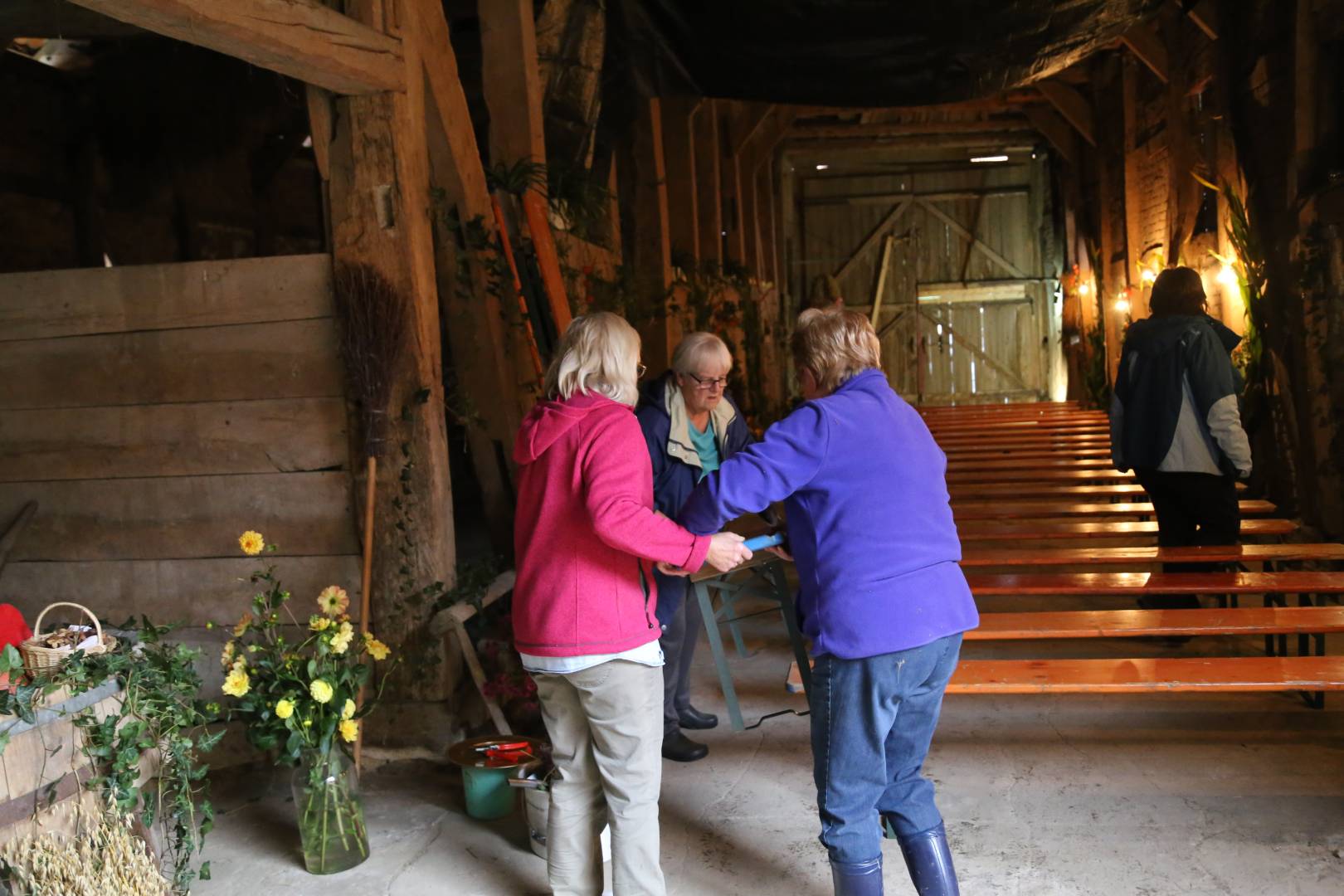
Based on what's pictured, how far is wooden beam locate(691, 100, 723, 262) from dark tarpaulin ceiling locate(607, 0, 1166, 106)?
405cm

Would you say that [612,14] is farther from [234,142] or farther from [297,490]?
[234,142]

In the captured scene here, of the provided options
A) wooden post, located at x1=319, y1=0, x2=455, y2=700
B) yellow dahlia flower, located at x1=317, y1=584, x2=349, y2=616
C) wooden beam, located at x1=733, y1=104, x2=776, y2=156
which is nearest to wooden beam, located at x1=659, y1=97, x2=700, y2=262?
wooden beam, located at x1=733, y1=104, x2=776, y2=156

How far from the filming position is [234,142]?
852 centimetres

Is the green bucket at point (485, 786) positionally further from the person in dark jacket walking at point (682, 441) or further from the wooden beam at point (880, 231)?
the wooden beam at point (880, 231)

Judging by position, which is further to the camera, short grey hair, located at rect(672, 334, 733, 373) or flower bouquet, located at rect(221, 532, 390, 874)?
short grey hair, located at rect(672, 334, 733, 373)

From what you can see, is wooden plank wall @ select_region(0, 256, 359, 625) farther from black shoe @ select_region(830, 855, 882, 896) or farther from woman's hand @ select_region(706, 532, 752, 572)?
black shoe @ select_region(830, 855, 882, 896)

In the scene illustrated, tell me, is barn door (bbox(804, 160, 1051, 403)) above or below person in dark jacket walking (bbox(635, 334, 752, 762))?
above

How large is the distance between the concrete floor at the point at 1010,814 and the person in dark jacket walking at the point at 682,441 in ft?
1.07

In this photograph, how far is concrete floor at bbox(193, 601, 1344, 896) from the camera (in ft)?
10.3

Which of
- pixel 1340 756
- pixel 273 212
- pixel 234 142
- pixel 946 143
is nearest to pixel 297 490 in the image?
pixel 1340 756

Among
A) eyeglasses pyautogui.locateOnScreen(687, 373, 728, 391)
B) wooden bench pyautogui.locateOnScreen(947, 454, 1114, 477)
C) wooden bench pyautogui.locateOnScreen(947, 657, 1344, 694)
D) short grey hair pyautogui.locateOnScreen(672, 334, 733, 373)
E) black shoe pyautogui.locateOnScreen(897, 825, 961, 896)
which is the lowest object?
black shoe pyautogui.locateOnScreen(897, 825, 961, 896)

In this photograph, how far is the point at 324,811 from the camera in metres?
3.32

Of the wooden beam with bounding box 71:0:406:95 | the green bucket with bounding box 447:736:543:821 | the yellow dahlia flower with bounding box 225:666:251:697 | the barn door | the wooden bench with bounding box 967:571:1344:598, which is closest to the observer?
the wooden beam with bounding box 71:0:406:95

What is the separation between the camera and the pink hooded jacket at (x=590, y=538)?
105 inches
